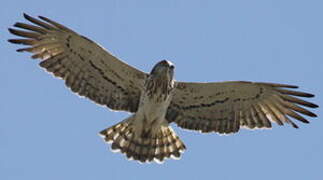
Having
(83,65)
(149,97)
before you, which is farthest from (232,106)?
(83,65)

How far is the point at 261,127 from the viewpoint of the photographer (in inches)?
772

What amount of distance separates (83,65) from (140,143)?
1.97 metres

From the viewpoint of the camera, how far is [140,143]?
1981 centimetres

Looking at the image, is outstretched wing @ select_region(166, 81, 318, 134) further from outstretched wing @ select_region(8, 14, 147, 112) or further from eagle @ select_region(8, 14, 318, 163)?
outstretched wing @ select_region(8, 14, 147, 112)

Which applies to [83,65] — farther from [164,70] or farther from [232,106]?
[232,106]

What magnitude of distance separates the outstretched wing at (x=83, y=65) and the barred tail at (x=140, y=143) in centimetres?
52

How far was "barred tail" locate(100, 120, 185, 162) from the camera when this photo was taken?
64.8ft

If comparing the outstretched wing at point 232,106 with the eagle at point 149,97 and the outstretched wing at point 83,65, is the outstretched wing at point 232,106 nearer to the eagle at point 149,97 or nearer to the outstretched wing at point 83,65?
the eagle at point 149,97

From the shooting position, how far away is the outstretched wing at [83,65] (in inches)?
753

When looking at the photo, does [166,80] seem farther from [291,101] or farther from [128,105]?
[291,101]

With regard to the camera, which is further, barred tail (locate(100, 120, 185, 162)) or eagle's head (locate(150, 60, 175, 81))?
barred tail (locate(100, 120, 185, 162))

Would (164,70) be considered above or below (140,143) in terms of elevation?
above

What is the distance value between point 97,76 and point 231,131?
292 centimetres

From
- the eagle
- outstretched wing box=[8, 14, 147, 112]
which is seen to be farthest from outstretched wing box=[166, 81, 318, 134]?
outstretched wing box=[8, 14, 147, 112]
